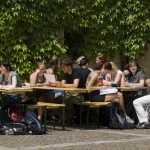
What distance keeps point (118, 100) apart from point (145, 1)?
6290 millimetres

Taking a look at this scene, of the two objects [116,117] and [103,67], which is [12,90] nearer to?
[116,117]

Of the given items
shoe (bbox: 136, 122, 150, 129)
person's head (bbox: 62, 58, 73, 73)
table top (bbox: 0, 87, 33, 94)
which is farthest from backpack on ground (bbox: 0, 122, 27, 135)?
shoe (bbox: 136, 122, 150, 129)

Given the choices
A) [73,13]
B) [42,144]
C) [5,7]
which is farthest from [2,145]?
[73,13]

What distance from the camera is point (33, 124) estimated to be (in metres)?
11.7

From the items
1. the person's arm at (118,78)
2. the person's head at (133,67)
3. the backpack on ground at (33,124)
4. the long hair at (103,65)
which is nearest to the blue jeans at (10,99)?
the backpack on ground at (33,124)

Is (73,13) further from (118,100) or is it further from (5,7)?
(118,100)

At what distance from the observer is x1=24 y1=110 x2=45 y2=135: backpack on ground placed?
11594mm

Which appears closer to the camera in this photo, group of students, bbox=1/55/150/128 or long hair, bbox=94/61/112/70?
group of students, bbox=1/55/150/128

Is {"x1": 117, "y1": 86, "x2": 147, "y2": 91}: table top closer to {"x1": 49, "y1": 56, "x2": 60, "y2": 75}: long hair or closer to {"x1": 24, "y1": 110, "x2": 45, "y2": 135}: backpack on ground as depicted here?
{"x1": 49, "y1": 56, "x2": 60, "y2": 75}: long hair

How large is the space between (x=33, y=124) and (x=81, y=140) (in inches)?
52.0

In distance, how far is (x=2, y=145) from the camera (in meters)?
9.88

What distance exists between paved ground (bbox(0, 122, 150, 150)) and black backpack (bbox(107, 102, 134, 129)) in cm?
39

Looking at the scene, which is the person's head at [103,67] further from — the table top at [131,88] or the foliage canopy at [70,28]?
the foliage canopy at [70,28]

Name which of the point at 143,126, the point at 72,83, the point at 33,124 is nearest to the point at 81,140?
the point at 33,124
